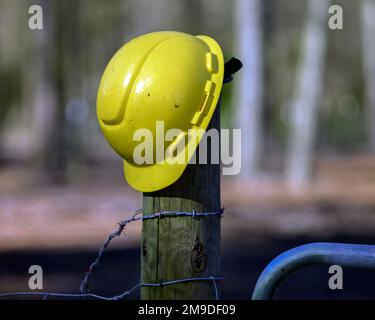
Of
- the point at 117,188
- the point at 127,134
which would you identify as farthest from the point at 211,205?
the point at 117,188

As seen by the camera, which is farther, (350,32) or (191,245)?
(350,32)

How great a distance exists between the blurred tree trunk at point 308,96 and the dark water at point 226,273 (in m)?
5.98

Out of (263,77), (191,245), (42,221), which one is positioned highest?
(263,77)

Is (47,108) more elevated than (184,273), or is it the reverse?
(47,108)

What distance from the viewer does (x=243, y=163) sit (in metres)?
16.3

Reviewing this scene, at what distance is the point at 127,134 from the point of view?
2799 millimetres

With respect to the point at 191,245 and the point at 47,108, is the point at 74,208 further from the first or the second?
the point at 191,245

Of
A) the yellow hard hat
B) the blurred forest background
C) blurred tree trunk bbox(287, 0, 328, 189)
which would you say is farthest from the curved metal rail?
blurred tree trunk bbox(287, 0, 328, 189)

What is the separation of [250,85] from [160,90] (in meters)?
13.5

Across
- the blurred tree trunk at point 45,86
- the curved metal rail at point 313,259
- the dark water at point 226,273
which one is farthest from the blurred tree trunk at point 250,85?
the curved metal rail at point 313,259

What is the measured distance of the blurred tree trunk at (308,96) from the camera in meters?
15.0

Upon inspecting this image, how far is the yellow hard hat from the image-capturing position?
107 inches

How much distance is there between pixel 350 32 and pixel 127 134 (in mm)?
32751

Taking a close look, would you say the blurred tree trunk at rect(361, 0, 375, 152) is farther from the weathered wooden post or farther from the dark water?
the weathered wooden post
